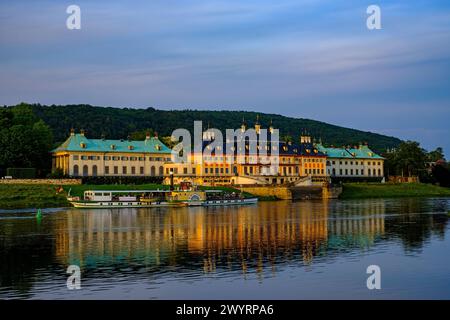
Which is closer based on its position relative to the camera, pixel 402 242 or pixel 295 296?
pixel 295 296

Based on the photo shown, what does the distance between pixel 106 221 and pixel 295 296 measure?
36.8 metres

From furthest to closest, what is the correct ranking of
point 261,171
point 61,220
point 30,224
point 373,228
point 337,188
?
1. point 261,171
2. point 337,188
3. point 61,220
4. point 30,224
5. point 373,228

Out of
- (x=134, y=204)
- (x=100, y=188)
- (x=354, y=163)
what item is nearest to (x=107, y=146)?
(x=100, y=188)

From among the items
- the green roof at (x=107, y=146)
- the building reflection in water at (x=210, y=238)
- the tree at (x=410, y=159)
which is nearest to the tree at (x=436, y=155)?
the tree at (x=410, y=159)

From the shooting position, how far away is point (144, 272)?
1291 inches

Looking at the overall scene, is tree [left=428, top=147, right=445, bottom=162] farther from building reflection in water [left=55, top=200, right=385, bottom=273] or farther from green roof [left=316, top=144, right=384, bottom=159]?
building reflection in water [left=55, top=200, right=385, bottom=273]

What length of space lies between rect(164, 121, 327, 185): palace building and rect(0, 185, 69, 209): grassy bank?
88.4 feet

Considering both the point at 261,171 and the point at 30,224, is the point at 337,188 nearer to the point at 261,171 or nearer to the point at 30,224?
the point at 261,171

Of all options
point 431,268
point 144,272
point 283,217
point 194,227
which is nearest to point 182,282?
point 144,272

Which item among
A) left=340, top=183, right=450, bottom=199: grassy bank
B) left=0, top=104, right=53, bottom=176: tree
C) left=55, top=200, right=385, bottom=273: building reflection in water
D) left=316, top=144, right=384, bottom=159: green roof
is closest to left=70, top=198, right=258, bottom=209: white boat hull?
left=55, top=200, right=385, bottom=273: building reflection in water

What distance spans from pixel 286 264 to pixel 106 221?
3017 cm

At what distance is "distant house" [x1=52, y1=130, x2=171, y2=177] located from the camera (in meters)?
109

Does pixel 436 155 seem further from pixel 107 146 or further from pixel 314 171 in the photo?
pixel 107 146

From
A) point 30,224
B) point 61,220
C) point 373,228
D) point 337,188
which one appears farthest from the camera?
point 337,188
